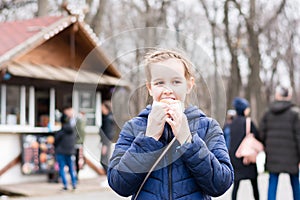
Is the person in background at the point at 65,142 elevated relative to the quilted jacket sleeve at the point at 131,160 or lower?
lower

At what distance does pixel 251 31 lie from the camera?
29703 mm

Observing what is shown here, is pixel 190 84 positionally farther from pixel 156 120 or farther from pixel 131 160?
pixel 131 160

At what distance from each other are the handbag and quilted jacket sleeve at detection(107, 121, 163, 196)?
641 cm

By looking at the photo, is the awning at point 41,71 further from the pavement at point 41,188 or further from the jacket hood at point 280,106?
the jacket hood at point 280,106

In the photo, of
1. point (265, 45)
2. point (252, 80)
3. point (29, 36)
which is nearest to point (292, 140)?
point (29, 36)

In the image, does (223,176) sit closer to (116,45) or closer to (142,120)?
(142,120)

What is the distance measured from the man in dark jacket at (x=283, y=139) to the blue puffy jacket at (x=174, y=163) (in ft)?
20.3

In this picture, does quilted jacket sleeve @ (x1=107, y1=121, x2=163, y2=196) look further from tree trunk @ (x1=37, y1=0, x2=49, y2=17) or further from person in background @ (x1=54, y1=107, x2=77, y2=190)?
tree trunk @ (x1=37, y1=0, x2=49, y2=17)

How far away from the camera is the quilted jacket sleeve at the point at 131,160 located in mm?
2611

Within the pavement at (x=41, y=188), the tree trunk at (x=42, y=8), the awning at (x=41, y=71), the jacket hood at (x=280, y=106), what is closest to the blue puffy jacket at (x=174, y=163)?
the jacket hood at (x=280, y=106)

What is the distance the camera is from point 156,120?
99.6 inches

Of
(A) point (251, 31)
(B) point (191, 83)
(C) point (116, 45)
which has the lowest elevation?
(B) point (191, 83)

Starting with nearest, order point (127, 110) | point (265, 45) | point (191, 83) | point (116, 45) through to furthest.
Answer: point (191, 83) < point (127, 110) < point (116, 45) < point (265, 45)

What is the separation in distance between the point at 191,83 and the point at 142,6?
3011cm
